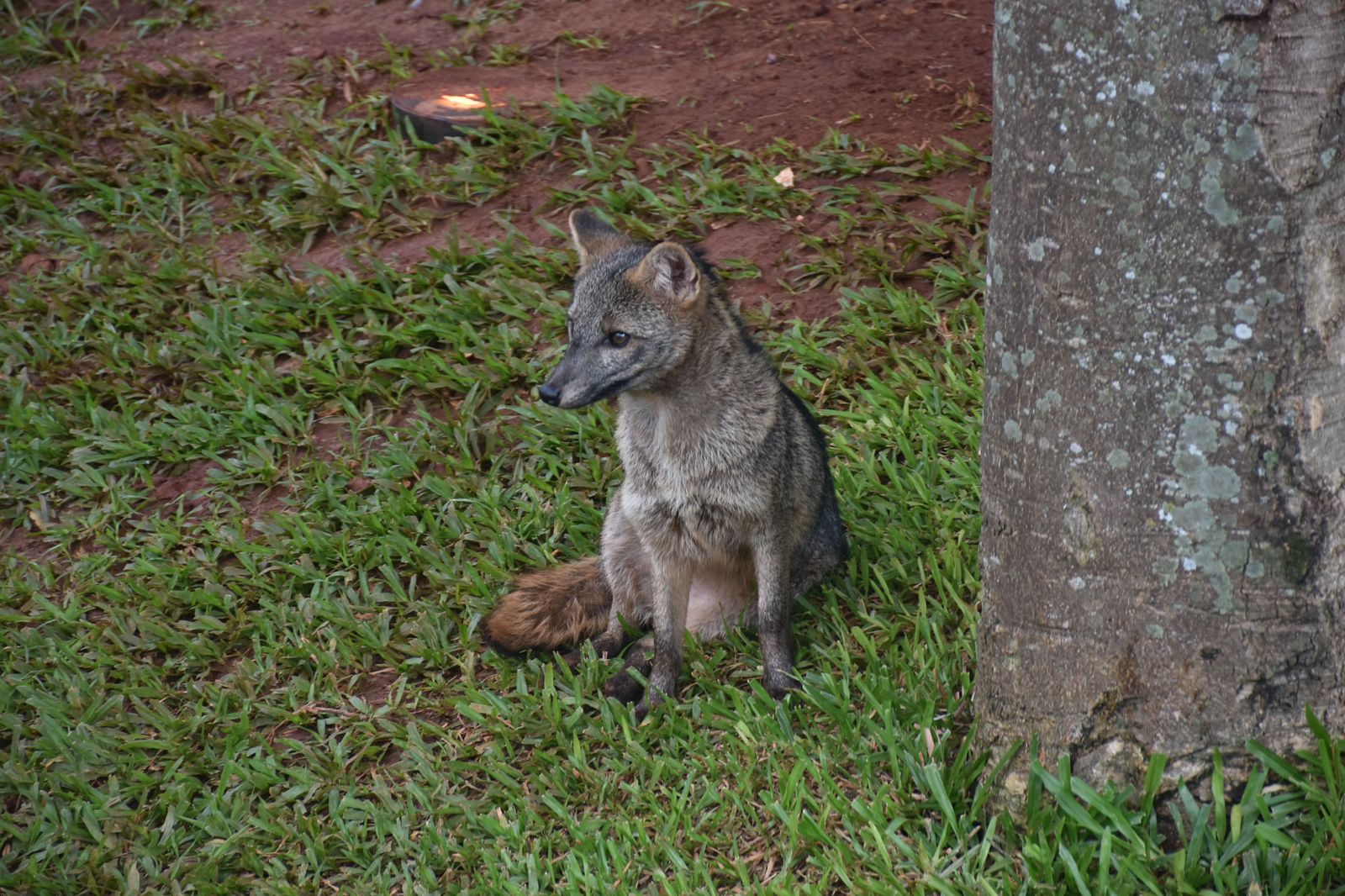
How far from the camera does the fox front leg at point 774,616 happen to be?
427cm

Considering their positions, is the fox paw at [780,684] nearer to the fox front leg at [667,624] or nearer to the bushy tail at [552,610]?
the fox front leg at [667,624]

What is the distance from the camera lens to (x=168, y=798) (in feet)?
14.1

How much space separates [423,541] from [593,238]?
148 centimetres

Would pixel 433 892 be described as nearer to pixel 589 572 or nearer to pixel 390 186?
pixel 589 572

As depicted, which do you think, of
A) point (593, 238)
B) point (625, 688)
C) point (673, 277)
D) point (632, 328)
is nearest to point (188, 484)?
point (593, 238)

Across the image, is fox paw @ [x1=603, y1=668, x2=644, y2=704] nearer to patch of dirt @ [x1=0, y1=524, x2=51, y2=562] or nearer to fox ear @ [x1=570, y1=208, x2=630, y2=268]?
fox ear @ [x1=570, y1=208, x2=630, y2=268]

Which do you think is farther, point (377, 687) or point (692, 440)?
point (377, 687)

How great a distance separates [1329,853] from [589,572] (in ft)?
8.77

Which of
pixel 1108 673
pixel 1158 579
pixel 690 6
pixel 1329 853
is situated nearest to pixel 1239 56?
pixel 1158 579

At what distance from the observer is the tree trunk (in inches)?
104

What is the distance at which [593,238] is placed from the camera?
4852mm

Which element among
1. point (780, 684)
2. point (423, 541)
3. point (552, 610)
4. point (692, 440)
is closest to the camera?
point (780, 684)

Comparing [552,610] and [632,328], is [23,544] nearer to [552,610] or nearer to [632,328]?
[552,610]

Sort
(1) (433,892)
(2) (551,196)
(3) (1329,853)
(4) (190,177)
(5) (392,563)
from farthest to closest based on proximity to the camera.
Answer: (4) (190,177) < (2) (551,196) < (5) (392,563) < (1) (433,892) < (3) (1329,853)
